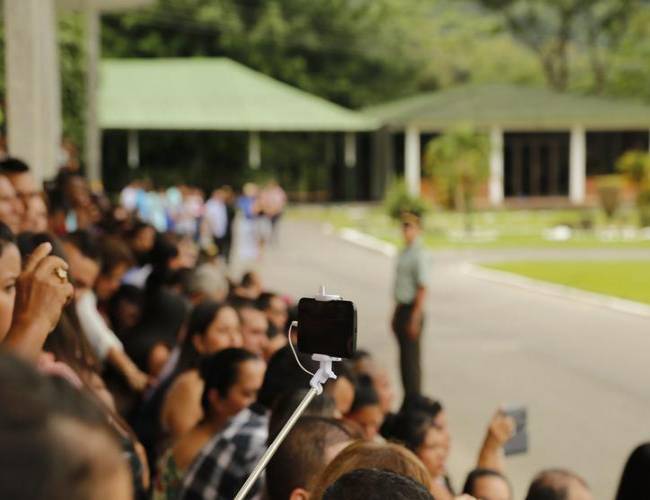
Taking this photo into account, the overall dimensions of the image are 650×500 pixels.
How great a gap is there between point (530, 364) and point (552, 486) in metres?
10.0

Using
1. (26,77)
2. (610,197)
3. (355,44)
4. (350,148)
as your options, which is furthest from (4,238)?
(355,44)

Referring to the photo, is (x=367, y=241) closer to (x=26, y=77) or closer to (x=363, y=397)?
(x=26, y=77)

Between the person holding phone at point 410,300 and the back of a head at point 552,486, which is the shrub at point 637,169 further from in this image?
the back of a head at point 552,486

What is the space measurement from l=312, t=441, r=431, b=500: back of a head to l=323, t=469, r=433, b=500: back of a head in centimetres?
37

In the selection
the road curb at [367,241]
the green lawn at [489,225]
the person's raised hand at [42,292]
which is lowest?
the green lawn at [489,225]

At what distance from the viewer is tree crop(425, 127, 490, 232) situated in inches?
1658

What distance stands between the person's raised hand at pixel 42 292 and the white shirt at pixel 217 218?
24.0 meters

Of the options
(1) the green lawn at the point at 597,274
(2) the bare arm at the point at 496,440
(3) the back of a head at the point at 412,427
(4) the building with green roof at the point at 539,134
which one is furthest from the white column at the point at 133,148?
(3) the back of a head at the point at 412,427

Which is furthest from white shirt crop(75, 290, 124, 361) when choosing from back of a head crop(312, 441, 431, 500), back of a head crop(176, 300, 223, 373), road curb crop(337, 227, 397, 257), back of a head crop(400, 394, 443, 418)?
road curb crop(337, 227, 397, 257)

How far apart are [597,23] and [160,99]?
33.8 meters

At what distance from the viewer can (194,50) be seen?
64.2 m

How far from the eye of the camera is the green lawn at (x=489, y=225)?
115 feet

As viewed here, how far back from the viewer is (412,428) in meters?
5.10

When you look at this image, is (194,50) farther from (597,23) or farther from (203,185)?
(597,23)
